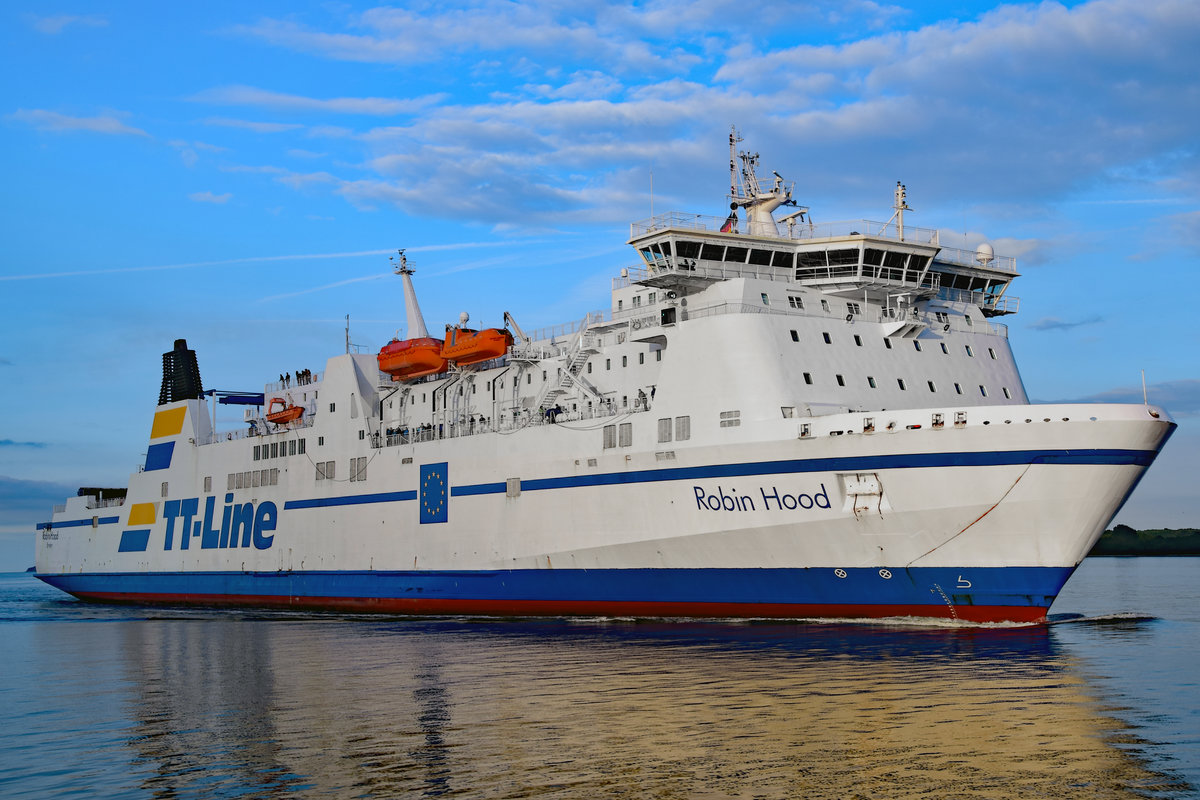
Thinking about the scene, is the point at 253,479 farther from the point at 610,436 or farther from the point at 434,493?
the point at 610,436

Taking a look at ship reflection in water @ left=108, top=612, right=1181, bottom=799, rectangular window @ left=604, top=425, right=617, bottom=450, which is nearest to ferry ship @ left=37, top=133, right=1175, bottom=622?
rectangular window @ left=604, top=425, right=617, bottom=450

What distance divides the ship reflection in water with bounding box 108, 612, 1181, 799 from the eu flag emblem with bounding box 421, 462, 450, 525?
9738 mm

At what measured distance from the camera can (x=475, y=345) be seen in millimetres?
33938

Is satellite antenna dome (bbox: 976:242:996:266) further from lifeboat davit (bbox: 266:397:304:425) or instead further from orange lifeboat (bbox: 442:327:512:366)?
lifeboat davit (bbox: 266:397:304:425)

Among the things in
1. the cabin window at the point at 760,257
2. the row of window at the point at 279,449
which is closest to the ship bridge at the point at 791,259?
the cabin window at the point at 760,257

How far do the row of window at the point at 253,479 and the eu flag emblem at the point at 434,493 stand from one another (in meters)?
9.31

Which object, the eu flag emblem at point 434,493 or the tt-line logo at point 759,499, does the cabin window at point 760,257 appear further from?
the eu flag emblem at point 434,493

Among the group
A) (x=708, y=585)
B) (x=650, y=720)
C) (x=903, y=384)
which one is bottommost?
(x=650, y=720)

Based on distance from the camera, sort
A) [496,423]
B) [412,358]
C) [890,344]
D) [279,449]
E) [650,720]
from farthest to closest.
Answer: [279,449], [412,358], [496,423], [890,344], [650,720]

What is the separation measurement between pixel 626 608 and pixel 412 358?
13.0m

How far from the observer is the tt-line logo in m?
23.8

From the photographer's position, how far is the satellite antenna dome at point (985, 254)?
102 ft

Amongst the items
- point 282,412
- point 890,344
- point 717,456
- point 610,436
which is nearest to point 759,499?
point 717,456

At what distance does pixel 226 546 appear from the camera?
42000mm
